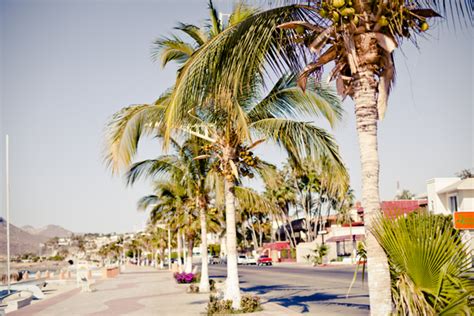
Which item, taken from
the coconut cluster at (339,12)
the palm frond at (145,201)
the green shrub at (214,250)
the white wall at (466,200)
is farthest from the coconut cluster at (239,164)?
the green shrub at (214,250)

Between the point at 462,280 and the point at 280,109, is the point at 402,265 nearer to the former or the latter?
the point at 462,280

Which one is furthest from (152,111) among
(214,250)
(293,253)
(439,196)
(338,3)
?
(214,250)

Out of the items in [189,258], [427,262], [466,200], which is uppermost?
[466,200]

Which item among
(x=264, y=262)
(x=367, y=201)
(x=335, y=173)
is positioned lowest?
(x=264, y=262)

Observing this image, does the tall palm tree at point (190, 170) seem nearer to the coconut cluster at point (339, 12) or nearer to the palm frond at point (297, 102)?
the palm frond at point (297, 102)

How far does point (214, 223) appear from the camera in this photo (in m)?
38.0

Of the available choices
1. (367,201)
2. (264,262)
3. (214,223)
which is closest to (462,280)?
(367,201)

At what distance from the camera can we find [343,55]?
742cm

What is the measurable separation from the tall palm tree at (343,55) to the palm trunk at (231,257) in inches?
289

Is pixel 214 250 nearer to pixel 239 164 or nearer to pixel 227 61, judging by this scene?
pixel 239 164

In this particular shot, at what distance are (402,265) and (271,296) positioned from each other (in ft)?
56.5

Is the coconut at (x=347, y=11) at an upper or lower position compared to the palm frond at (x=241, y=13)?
lower

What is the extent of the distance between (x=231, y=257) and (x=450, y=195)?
37278 millimetres

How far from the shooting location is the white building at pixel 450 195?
4534 cm
